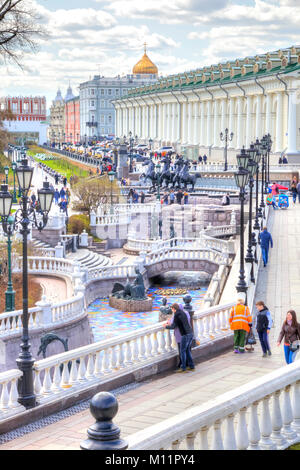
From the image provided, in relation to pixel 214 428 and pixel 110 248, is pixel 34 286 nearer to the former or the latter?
pixel 110 248

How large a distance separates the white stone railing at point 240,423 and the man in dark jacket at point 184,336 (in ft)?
17.2

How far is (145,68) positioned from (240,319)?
532ft

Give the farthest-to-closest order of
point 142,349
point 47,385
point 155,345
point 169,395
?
point 155,345
point 142,349
point 47,385
point 169,395

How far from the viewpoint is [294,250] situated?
28.6 m

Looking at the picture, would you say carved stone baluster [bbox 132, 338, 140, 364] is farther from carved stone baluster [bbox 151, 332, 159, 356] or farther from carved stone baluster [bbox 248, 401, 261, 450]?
carved stone baluster [bbox 248, 401, 261, 450]

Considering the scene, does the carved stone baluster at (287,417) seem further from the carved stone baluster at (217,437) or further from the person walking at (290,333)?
the person walking at (290,333)

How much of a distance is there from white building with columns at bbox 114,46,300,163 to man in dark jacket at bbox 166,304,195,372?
50.7m

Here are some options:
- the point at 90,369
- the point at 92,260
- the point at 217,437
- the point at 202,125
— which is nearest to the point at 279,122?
the point at 202,125

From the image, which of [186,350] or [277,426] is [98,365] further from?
[277,426]

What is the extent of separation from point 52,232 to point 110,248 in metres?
5.70

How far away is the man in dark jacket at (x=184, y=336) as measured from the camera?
14.0m

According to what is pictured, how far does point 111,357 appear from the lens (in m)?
13.6

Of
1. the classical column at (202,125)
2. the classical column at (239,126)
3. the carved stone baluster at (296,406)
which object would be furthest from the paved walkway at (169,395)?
the classical column at (202,125)

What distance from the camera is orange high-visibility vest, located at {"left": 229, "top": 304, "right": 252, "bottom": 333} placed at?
47.6ft
